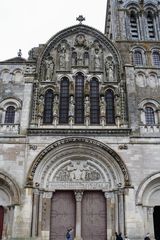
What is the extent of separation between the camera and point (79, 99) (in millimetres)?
19422

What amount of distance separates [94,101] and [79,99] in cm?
98

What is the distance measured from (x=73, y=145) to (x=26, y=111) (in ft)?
11.8

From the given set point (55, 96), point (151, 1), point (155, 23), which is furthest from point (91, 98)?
point (151, 1)

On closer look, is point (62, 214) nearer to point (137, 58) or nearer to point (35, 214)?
point (35, 214)

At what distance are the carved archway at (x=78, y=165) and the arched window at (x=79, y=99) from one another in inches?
64.8

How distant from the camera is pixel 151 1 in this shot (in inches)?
1016

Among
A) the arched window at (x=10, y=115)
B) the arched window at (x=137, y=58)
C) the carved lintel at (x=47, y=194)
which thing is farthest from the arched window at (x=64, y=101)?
the arched window at (x=137, y=58)

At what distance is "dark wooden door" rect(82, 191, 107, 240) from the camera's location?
648 inches

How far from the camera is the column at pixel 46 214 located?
1614cm

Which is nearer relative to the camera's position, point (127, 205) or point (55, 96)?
point (127, 205)

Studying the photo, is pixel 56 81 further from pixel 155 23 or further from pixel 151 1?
pixel 151 1

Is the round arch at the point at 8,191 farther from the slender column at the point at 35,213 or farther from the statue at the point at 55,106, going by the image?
the statue at the point at 55,106

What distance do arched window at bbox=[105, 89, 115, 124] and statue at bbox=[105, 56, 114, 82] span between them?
104cm

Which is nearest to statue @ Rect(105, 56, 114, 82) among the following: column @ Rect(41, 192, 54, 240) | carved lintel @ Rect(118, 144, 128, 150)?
carved lintel @ Rect(118, 144, 128, 150)
